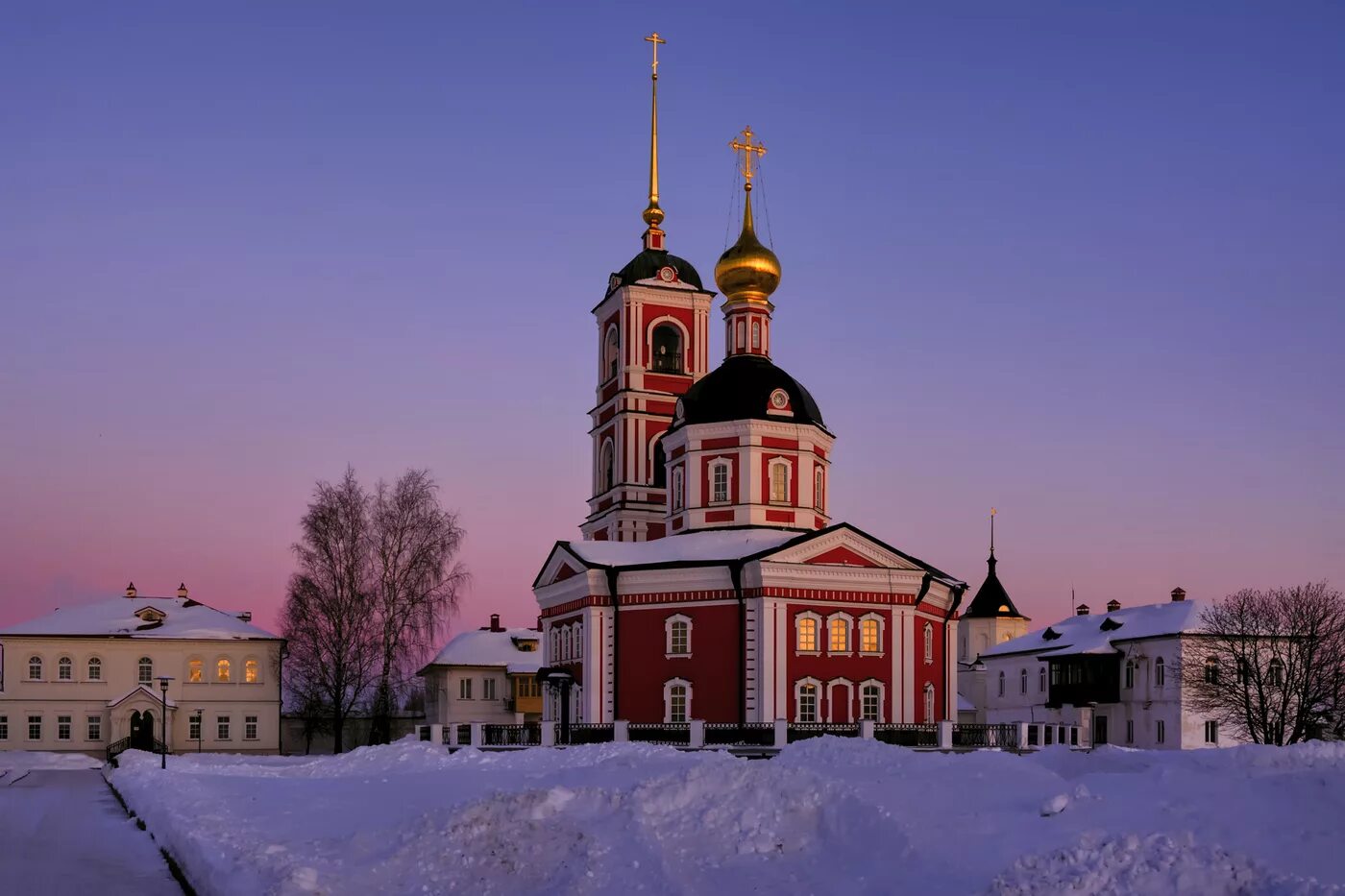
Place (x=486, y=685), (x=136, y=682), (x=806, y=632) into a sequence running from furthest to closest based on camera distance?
1. (x=486, y=685)
2. (x=136, y=682)
3. (x=806, y=632)

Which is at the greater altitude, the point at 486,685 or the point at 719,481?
the point at 719,481

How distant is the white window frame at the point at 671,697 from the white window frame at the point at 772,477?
20.2 feet

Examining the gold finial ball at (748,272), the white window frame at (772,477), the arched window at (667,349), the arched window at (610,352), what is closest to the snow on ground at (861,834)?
the white window frame at (772,477)

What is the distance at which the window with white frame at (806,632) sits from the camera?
121 feet

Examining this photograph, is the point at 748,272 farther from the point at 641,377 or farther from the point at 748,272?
the point at 641,377

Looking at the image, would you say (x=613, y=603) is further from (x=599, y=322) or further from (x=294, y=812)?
(x=294, y=812)

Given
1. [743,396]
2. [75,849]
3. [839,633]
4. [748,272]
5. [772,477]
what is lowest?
[75,849]

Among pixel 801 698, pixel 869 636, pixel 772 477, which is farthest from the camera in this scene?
pixel 772 477

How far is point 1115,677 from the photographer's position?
59281 mm

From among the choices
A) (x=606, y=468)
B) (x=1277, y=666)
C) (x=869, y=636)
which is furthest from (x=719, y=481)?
(x=1277, y=666)

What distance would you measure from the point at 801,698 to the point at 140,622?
32854 mm

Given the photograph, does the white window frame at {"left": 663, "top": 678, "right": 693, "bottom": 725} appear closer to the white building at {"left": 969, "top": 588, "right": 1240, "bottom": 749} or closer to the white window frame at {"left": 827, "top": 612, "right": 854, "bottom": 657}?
the white window frame at {"left": 827, "top": 612, "right": 854, "bottom": 657}

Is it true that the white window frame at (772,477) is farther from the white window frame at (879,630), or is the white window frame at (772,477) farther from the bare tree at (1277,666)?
the bare tree at (1277,666)

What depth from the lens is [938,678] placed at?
1596 inches
